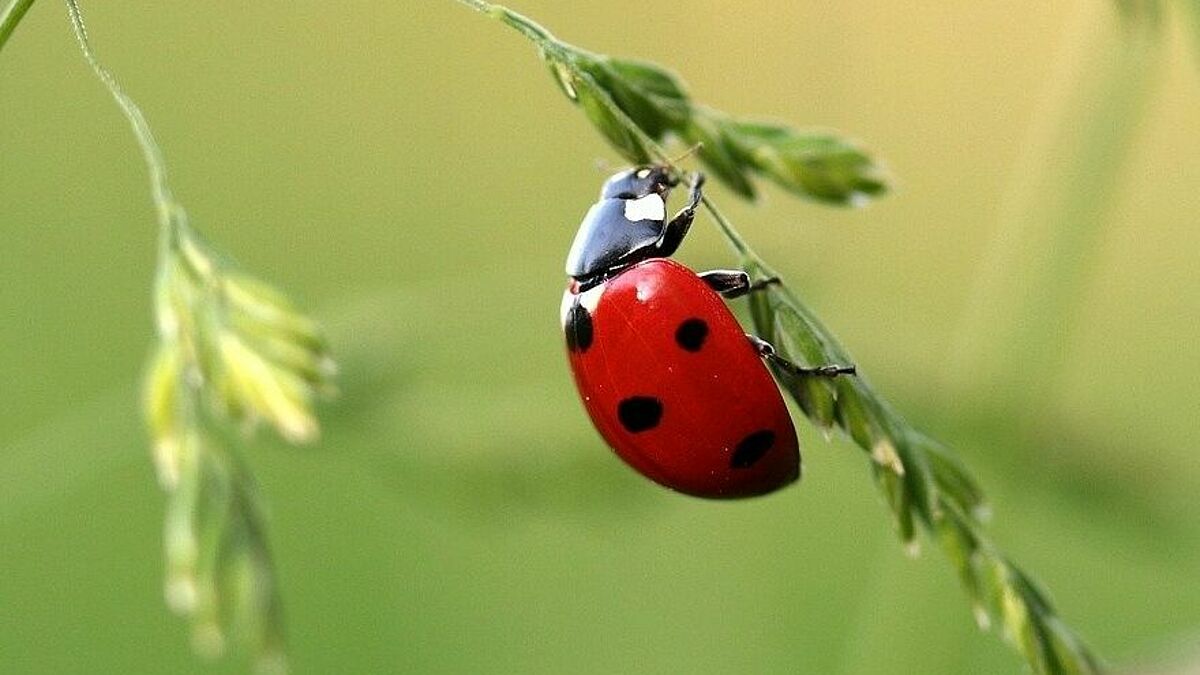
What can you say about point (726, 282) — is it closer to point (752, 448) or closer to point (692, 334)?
point (692, 334)

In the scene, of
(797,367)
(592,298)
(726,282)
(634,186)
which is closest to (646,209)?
(634,186)

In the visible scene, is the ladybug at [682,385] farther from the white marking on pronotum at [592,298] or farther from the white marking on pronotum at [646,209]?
the white marking on pronotum at [646,209]

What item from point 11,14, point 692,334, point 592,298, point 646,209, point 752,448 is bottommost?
point 752,448

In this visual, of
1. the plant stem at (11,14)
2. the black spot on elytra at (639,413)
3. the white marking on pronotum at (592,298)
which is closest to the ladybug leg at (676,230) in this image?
the white marking on pronotum at (592,298)

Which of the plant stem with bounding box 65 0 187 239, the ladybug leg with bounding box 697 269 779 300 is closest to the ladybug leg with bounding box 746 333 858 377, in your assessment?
the ladybug leg with bounding box 697 269 779 300

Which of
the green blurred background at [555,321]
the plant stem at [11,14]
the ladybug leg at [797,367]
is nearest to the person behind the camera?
the plant stem at [11,14]

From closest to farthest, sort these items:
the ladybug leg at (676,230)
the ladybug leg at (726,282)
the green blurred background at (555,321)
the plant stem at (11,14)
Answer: the plant stem at (11,14) → the ladybug leg at (726,282) → the ladybug leg at (676,230) → the green blurred background at (555,321)
